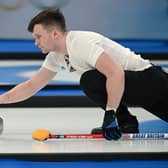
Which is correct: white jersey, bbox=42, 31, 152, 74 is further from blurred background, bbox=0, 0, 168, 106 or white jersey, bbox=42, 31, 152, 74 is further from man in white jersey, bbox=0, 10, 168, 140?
blurred background, bbox=0, 0, 168, 106

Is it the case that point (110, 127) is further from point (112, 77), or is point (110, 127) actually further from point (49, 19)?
point (49, 19)

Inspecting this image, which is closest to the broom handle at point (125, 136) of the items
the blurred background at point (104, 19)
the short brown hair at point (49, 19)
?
the short brown hair at point (49, 19)

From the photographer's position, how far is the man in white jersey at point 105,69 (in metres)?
2.45

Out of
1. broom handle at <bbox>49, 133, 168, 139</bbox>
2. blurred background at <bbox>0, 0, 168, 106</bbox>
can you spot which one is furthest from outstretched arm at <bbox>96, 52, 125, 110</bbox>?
blurred background at <bbox>0, 0, 168, 106</bbox>

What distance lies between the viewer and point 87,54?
7.99 feet

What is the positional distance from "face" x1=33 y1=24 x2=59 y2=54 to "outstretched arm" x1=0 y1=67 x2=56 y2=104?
0.22 metres

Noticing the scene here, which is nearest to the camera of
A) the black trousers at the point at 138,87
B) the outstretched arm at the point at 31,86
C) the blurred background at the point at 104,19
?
the black trousers at the point at 138,87

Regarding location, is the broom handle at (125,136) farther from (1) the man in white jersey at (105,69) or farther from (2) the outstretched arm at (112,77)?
(2) the outstretched arm at (112,77)

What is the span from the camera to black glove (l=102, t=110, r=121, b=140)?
2.47 meters

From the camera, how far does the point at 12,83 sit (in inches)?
157

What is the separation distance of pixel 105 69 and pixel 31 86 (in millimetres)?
517

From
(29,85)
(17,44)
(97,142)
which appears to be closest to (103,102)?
(97,142)

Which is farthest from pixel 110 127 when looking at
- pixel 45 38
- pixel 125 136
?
pixel 45 38

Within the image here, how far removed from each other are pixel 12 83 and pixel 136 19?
77.6 inches
